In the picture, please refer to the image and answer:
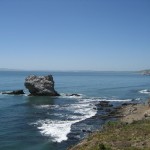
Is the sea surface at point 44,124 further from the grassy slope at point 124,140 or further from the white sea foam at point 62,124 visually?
the grassy slope at point 124,140

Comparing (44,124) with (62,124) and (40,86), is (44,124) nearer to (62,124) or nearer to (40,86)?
(62,124)

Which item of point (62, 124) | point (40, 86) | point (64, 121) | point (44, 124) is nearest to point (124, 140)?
point (62, 124)

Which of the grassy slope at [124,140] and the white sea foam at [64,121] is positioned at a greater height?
the grassy slope at [124,140]

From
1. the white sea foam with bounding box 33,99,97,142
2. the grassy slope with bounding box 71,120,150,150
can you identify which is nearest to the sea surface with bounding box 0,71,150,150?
the white sea foam with bounding box 33,99,97,142

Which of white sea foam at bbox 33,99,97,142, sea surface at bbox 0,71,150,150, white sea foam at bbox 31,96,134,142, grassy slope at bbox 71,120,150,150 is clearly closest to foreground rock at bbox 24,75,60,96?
sea surface at bbox 0,71,150,150

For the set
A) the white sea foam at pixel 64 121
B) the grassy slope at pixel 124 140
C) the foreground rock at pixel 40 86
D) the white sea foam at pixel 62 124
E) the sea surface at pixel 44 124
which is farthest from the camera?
the foreground rock at pixel 40 86

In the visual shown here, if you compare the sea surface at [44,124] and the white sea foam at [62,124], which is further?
the white sea foam at [62,124]

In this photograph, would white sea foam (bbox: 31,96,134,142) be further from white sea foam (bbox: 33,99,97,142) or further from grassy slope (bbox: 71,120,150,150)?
grassy slope (bbox: 71,120,150,150)

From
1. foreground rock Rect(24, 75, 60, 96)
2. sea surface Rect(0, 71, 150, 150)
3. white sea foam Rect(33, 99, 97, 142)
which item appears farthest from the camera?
foreground rock Rect(24, 75, 60, 96)

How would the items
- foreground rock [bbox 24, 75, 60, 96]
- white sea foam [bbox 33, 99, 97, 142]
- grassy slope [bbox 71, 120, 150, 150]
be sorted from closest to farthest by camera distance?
grassy slope [bbox 71, 120, 150, 150]
white sea foam [bbox 33, 99, 97, 142]
foreground rock [bbox 24, 75, 60, 96]

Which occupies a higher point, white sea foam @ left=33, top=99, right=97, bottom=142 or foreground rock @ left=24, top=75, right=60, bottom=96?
foreground rock @ left=24, top=75, right=60, bottom=96

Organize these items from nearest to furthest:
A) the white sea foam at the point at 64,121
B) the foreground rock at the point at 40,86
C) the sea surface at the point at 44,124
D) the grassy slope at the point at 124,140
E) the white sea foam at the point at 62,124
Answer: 1. the grassy slope at the point at 124,140
2. the sea surface at the point at 44,124
3. the white sea foam at the point at 62,124
4. the white sea foam at the point at 64,121
5. the foreground rock at the point at 40,86

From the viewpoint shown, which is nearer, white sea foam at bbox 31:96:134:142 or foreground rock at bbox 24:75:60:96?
white sea foam at bbox 31:96:134:142

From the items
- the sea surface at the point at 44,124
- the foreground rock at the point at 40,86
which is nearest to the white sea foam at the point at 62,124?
the sea surface at the point at 44,124
